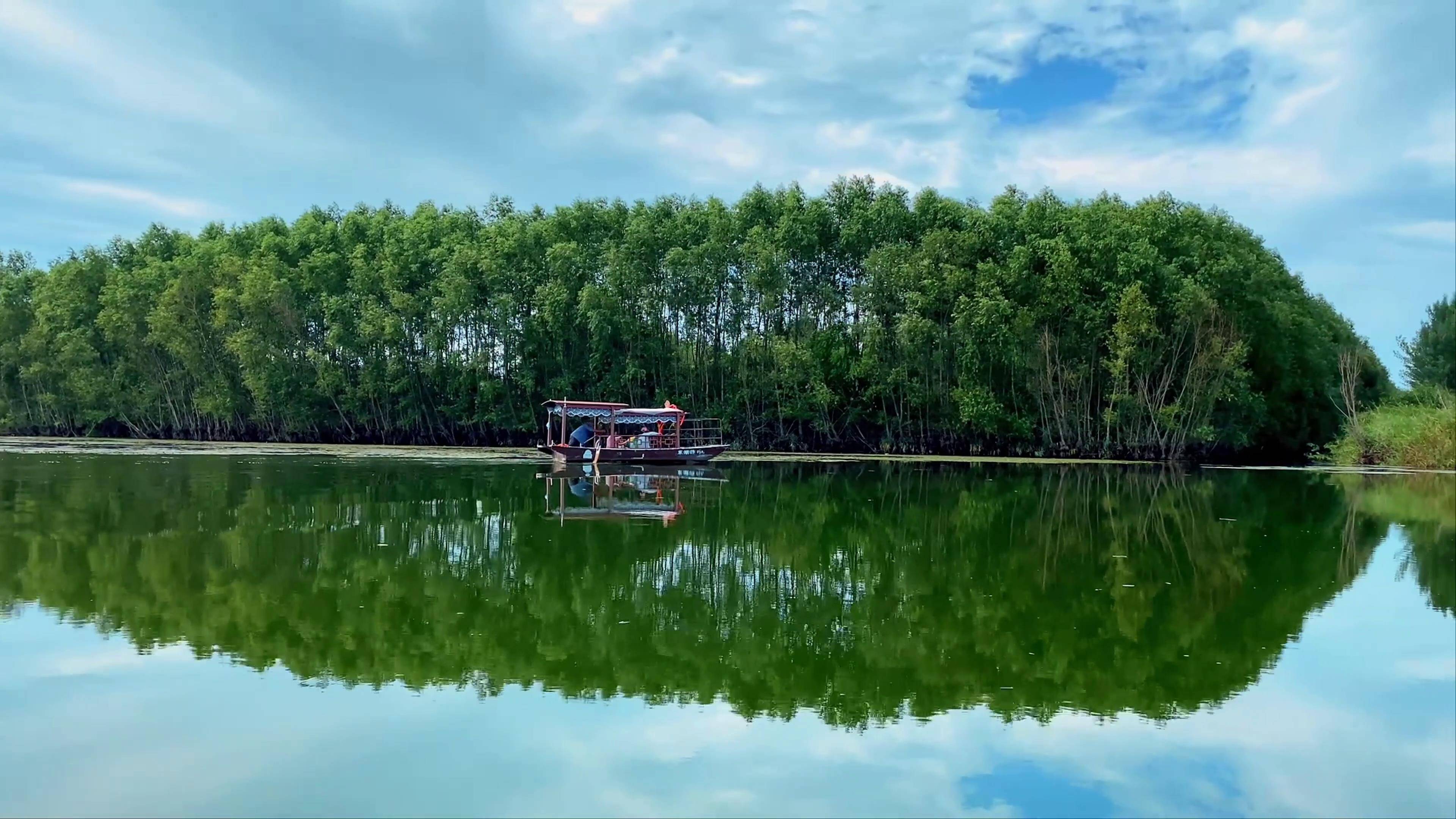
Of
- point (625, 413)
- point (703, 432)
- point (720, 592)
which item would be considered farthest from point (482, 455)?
point (720, 592)

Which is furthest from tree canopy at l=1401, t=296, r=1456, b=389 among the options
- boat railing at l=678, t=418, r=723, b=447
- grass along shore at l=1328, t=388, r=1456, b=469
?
boat railing at l=678, t=418, r=723, b=447

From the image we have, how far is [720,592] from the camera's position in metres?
10.4

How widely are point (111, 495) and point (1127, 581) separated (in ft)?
53.1

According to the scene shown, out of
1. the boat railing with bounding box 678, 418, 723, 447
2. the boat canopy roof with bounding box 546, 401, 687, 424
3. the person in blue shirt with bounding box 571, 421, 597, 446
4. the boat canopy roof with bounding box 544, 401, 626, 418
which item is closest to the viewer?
the boat canopy roof with bounding box 544, 401, 626, 418

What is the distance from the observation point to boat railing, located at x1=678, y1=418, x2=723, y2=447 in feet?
135

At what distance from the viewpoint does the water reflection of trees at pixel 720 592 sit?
293 inches

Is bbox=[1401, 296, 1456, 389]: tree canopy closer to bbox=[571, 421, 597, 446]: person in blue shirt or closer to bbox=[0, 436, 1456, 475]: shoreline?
bbox=[0, 436, 1456, 475]: shoreline

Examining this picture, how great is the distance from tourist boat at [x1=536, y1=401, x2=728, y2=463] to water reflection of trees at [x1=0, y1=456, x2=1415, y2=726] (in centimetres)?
1128

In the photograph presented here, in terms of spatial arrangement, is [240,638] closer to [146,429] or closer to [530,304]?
[530,304]

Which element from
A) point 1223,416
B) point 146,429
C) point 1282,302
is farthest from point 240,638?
point 146,429

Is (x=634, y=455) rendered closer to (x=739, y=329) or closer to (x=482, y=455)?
(x=482, y=455)

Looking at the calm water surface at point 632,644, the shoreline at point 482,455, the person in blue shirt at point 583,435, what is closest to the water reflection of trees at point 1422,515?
the calm water surface at point 632,644

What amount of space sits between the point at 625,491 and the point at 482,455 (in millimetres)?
14061

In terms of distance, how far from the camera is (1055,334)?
37.0m
